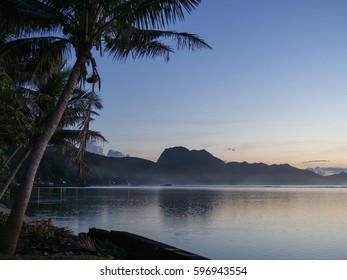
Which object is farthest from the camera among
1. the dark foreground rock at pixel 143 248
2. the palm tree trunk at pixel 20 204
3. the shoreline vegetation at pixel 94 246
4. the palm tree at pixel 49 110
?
the palm tree at pixel 49 110

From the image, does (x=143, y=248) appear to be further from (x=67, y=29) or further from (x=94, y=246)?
(x=67, y=29)

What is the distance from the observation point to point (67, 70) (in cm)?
2538

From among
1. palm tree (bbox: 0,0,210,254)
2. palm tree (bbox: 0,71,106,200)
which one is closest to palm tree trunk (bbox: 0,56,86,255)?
palm tree (bbox: 0,0,210,254)

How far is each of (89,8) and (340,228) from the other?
38.2m

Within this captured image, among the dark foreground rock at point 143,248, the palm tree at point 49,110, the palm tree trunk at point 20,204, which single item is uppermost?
the palm tree at point 49,110

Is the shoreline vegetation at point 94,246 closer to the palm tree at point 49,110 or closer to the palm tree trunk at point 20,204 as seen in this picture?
the palm tree trunk at point 20,204

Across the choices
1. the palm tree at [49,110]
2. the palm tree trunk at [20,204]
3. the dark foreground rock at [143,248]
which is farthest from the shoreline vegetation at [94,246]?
the palm tree at [49,110]

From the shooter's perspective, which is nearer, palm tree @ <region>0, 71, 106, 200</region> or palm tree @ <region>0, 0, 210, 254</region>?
palm tree @ <region>0, 0, 210, 254</region>

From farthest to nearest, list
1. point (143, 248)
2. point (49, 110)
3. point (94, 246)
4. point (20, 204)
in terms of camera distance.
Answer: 1. point (49, 110)
2. point (94, 246)
3. point (143, 248)
4. point (20, 204)

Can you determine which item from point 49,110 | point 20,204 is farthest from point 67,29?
point 49,110

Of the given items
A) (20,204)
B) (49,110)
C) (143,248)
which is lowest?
(143,248)

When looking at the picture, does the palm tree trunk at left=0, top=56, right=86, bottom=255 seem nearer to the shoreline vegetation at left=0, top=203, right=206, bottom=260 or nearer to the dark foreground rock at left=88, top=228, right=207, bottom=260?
the shoreline vegetation at left=0, top=203, right=206, bottom=260

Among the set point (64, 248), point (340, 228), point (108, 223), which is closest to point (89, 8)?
point (64, 248)
